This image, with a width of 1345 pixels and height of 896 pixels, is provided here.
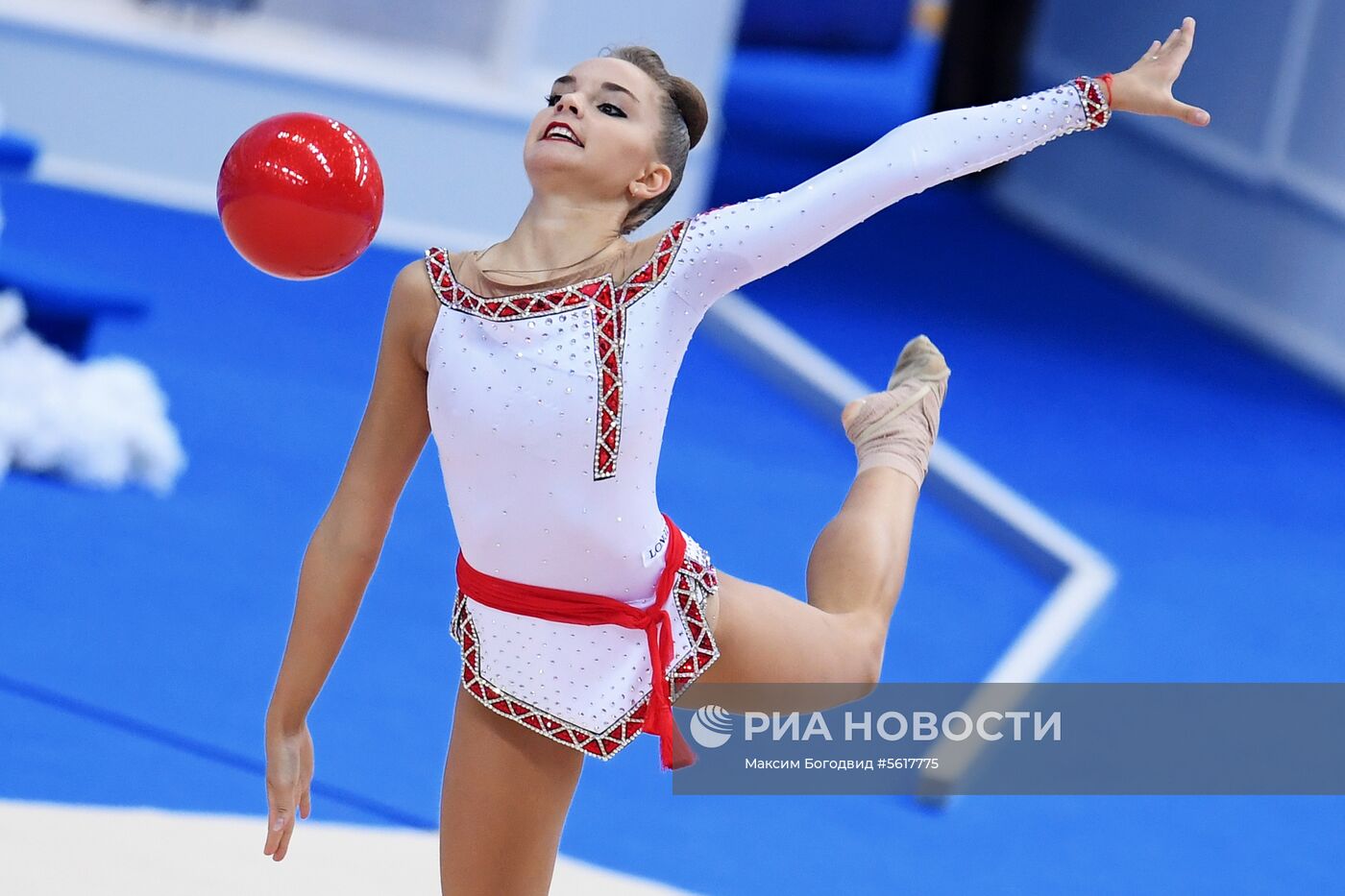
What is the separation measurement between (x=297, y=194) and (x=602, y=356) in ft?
1.21

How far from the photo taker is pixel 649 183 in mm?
1937

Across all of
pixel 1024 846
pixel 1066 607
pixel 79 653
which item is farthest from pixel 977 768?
pixel 79 653

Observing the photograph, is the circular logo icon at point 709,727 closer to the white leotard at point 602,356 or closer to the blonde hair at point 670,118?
the white leotard at point 602,356

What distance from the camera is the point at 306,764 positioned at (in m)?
2.02

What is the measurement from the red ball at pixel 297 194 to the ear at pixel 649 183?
28cm

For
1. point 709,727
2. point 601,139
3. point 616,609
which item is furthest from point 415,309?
point 709,727

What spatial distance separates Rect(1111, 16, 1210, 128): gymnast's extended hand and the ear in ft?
1.59

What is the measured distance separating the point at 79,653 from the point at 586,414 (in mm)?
1896

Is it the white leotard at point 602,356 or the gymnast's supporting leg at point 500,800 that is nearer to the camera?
the white leotard at point 602,356

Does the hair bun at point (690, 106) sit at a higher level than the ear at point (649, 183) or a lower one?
higher

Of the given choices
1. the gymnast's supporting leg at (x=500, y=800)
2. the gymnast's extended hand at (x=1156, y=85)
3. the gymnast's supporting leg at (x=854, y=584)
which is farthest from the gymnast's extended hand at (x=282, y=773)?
the gymnast's extended hand at (x=1156, y=85)

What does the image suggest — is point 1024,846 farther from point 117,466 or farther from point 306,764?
point 117,466

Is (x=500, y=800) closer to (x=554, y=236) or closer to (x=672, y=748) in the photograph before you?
(x=672, y=748)

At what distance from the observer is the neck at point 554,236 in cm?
188
